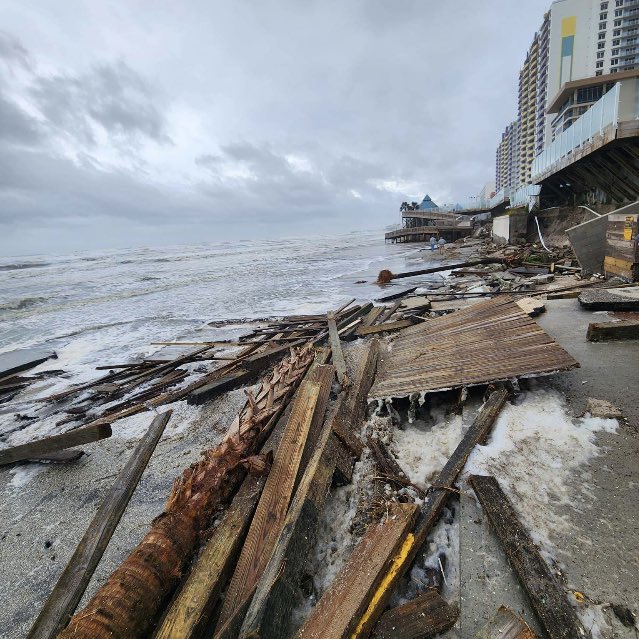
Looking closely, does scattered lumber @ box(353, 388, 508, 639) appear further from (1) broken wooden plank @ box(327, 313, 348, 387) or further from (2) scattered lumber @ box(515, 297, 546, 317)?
(2) scattered lumber @ box(515, 297, 546, 317)

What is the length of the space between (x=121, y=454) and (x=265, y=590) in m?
3.52

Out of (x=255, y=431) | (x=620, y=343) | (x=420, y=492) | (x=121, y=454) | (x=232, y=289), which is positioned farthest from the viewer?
(x=232, y=289)

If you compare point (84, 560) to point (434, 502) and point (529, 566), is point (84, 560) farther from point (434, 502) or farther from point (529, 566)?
point (529, 566)

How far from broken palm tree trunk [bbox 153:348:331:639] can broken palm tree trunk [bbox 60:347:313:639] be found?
109 mm

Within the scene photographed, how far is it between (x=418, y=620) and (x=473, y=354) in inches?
126

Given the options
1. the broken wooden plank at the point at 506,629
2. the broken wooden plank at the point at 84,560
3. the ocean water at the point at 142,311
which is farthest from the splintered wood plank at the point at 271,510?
the ocean water at the point at 142,311

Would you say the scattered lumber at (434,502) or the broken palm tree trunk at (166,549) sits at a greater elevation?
the broken palm tree trunk at (166,549)

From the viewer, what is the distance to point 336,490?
120 inches

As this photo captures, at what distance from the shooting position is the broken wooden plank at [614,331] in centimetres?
504

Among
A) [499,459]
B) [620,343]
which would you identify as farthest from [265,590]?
[620,343]

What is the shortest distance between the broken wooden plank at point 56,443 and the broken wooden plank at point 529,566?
3923mm

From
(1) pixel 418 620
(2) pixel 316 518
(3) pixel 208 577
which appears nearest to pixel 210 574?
(3) pixel 208 577

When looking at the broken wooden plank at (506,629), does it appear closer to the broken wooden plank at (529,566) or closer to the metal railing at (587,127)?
the broken wooden plank at (529,566)

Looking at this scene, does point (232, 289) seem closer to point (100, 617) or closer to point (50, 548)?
point (50, 548)
